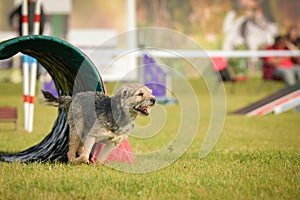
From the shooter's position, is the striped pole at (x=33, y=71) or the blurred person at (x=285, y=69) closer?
the striped pole at (x=33, y=71)

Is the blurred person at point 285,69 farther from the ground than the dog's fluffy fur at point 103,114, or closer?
closer

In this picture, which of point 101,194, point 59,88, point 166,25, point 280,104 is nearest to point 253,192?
point 101,194

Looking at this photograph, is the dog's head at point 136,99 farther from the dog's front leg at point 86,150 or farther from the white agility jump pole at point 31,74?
the white agility jump pole at point 31,74

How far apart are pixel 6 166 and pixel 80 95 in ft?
3.02

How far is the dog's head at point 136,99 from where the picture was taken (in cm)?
499

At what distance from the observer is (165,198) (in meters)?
4.30

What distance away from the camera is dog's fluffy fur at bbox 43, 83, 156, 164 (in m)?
5.03

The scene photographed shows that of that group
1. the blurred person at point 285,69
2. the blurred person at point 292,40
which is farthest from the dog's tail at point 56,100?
the blurred person at point 292,40

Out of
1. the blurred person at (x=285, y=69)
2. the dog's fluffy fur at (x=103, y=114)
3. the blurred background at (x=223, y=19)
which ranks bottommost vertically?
the blurred person at (x=285, y=69)

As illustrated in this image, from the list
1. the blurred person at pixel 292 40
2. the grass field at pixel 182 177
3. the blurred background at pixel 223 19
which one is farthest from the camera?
the blurred background at pixel 223 19

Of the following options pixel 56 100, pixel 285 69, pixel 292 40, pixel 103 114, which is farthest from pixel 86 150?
pixel 292 40

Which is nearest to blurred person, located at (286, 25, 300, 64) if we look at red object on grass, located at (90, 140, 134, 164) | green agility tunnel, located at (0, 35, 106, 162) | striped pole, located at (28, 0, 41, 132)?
striped pole, located at (28, 0, 41, 132)

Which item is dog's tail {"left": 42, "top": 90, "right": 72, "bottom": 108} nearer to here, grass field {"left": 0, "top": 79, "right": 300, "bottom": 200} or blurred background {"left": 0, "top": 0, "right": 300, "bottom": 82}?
grass field {"left": 0, "top": 79, "right": 300, "bottom": 200}

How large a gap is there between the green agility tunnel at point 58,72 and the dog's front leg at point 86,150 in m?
0.34
